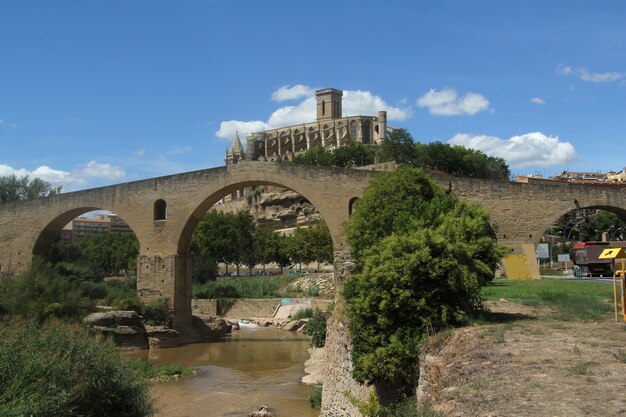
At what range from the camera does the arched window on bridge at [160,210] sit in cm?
2300

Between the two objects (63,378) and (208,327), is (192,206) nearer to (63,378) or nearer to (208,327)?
(208,327)

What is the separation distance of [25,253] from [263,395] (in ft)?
49.5

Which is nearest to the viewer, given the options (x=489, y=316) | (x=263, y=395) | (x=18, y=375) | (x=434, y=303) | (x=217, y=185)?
(x=18, y=375)

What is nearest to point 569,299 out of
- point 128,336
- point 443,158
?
point 128,336

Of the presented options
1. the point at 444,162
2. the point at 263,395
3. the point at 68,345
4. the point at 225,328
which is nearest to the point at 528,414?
the point at 68,345

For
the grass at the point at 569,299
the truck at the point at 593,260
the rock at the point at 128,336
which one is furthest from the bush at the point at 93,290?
the truck at the point at 593,260

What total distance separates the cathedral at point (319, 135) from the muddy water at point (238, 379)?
5311 centimetres

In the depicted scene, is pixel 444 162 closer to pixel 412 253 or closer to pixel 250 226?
pixel 250 226

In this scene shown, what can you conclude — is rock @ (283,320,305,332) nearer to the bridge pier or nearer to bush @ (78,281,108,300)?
the bridge pier

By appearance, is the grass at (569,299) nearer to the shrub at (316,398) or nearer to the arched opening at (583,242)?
the shrub at (316,398)

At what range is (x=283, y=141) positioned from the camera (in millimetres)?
83812

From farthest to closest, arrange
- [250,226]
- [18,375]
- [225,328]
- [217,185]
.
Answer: [250,226], [225,328], [217,185], [18,375]

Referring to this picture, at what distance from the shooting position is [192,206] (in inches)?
874

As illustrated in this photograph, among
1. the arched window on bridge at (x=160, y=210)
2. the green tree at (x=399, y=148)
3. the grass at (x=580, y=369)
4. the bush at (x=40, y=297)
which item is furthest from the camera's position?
the green tree at (x=399, y=148)
